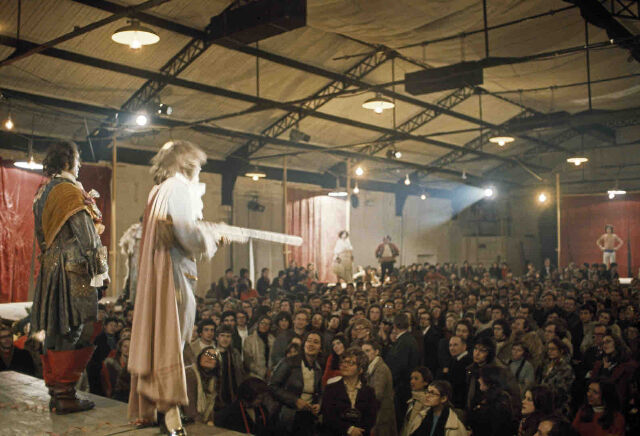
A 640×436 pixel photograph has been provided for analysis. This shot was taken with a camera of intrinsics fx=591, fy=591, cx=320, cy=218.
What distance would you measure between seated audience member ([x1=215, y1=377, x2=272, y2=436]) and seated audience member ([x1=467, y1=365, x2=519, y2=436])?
61.3 inches

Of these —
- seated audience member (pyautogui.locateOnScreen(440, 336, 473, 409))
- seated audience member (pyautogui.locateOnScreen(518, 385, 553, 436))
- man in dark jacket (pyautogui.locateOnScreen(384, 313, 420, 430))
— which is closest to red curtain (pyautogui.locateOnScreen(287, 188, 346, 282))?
man in dark jacket (pyautogui.locateOnScreen(384, 313, 420, 430))

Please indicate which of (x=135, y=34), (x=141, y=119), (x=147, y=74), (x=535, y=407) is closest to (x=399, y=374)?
(x=535, y=407)

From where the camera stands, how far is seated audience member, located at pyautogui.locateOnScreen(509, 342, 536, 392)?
4840 millimetres

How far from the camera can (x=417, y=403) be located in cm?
416

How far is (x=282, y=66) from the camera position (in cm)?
1098

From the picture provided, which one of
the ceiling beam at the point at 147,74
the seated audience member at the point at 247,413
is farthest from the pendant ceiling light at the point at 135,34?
the seated audience member at the point at 247,413

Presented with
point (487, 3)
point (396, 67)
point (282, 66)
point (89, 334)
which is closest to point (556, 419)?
point (89, 334)

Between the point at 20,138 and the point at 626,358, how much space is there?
1009 centimetres

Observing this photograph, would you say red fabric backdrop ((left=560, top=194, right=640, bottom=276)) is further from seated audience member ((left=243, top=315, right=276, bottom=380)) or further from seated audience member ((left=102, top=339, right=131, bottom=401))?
seated audience member ((left=102, top=339, right=131, bottom=401))

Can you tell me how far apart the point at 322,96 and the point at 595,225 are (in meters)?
14.2

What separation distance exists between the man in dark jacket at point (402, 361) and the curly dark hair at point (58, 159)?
124 inches

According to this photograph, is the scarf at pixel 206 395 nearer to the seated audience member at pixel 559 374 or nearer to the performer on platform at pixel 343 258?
the seated audience member at pixel 559 374

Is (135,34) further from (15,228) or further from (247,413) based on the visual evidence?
(15,228)

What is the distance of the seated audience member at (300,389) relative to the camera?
4.47 meters
